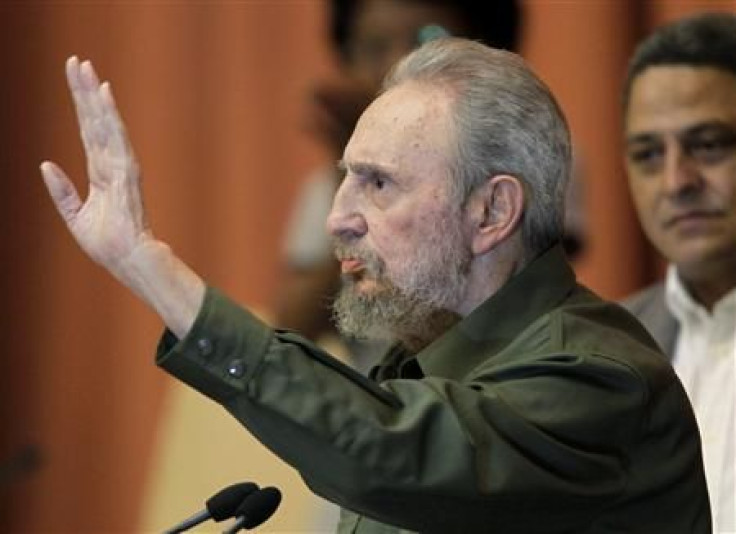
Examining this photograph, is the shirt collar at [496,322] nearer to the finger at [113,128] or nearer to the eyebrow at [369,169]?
the eyebrow at [369,169]

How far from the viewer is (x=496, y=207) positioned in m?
2.25

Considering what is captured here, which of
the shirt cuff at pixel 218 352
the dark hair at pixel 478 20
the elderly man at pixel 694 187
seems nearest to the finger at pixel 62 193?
the shirt cuff at pixel 218 352

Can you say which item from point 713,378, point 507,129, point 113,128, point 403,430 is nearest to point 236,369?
point 403,430

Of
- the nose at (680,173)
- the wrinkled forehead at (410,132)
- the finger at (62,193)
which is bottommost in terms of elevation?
the nose at (680,173)

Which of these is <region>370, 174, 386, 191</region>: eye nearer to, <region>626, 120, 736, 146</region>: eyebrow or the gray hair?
the gray hair

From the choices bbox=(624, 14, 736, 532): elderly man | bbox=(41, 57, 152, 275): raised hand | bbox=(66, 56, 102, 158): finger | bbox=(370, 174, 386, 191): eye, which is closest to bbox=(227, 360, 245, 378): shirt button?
bbox=(41, 57, 152, 275): raised hand

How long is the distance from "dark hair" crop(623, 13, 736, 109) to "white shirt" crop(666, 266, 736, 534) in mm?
353

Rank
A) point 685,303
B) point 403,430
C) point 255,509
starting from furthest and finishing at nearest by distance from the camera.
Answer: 1. point 685,303
2. point 255,509
3. point 403,430

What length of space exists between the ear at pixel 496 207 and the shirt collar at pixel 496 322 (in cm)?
6

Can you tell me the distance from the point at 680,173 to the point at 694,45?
0.77 feet

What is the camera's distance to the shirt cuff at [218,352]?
193 centimetres

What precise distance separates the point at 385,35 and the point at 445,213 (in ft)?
6.31

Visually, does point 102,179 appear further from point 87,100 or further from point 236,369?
point 236,369

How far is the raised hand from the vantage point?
6.44ft
